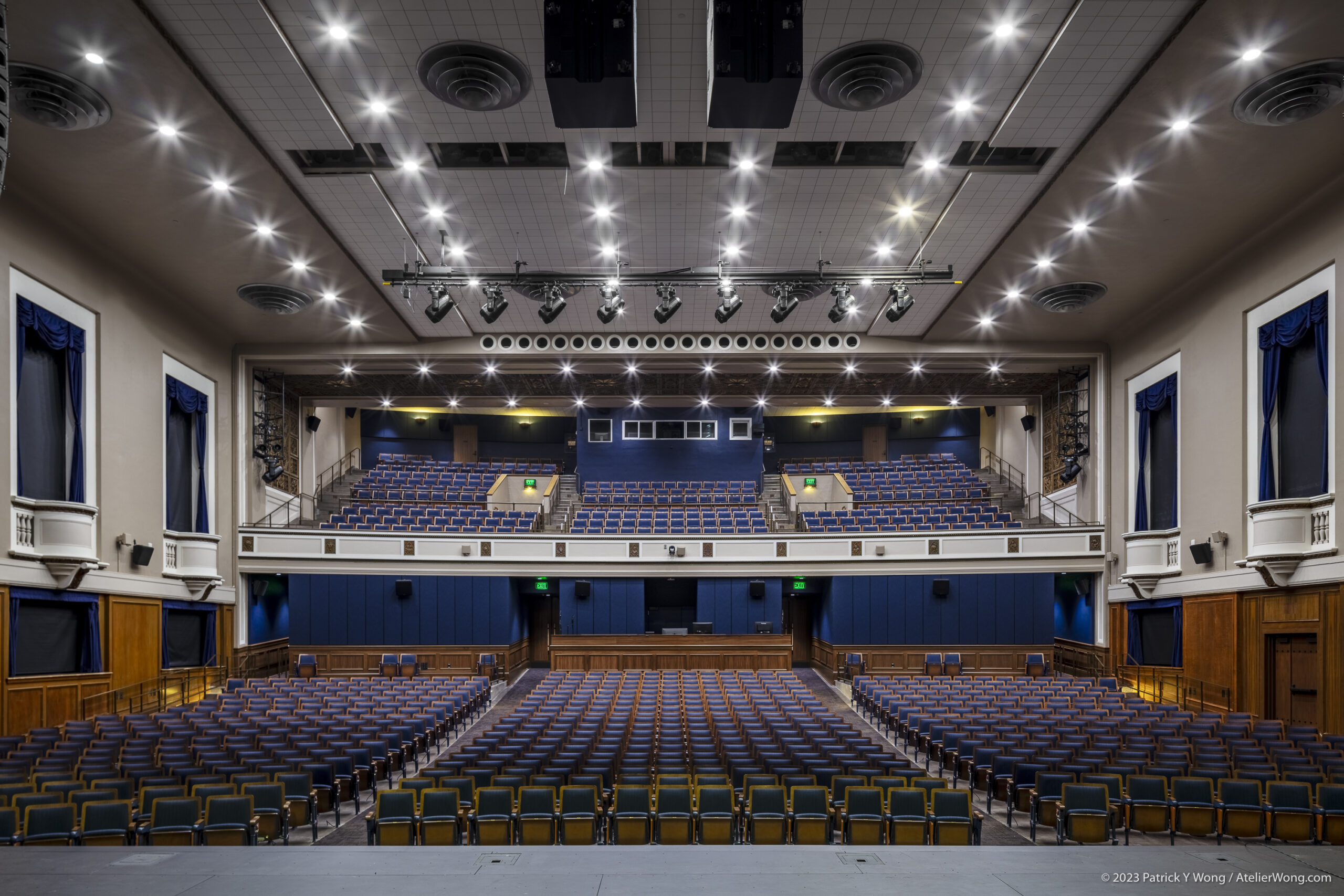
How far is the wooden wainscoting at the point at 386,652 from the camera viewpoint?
798 inches

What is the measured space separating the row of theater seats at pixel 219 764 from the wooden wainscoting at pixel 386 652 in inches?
232

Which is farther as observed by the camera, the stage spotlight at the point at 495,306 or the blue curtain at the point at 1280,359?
the stage spotlight at the point at 495,306

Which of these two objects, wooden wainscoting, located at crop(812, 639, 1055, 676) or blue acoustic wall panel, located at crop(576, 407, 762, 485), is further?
blue acoustic wall panel, located at crop(576, 407, 762, 485)

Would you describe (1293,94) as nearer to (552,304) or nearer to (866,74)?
(866,74)

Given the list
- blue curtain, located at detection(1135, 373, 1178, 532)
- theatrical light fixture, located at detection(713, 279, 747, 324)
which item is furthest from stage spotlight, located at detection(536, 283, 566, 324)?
blue curtain, located at detection(1135, 373, 1178, 532)

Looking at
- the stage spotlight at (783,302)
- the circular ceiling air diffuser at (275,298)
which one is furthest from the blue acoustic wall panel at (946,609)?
the circular ceiling air diffuser at (275,298)

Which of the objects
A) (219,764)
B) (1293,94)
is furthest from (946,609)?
(219,764)

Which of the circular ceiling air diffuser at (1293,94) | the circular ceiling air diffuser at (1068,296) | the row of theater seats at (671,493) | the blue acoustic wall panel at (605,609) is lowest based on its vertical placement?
the blue acoustic wall panel at (605,609)

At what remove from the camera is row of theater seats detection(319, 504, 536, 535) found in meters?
21.3

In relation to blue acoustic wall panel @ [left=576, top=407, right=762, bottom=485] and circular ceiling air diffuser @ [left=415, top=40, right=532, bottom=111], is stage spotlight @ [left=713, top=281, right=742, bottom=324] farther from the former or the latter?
blue acoustic wall panel @ [left=576, top=407, right=762, bottom=485]

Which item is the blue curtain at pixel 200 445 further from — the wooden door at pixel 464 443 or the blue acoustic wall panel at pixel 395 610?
the wooden door at pixel 464 443

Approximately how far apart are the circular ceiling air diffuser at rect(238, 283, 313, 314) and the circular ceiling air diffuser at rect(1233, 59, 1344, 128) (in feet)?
48.1

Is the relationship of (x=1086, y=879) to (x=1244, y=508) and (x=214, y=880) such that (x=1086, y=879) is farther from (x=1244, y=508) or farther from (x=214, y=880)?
(x=1244, y=508)

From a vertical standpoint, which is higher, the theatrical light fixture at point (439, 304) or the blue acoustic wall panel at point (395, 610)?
the theatrical light fixture at point (439, 304)
